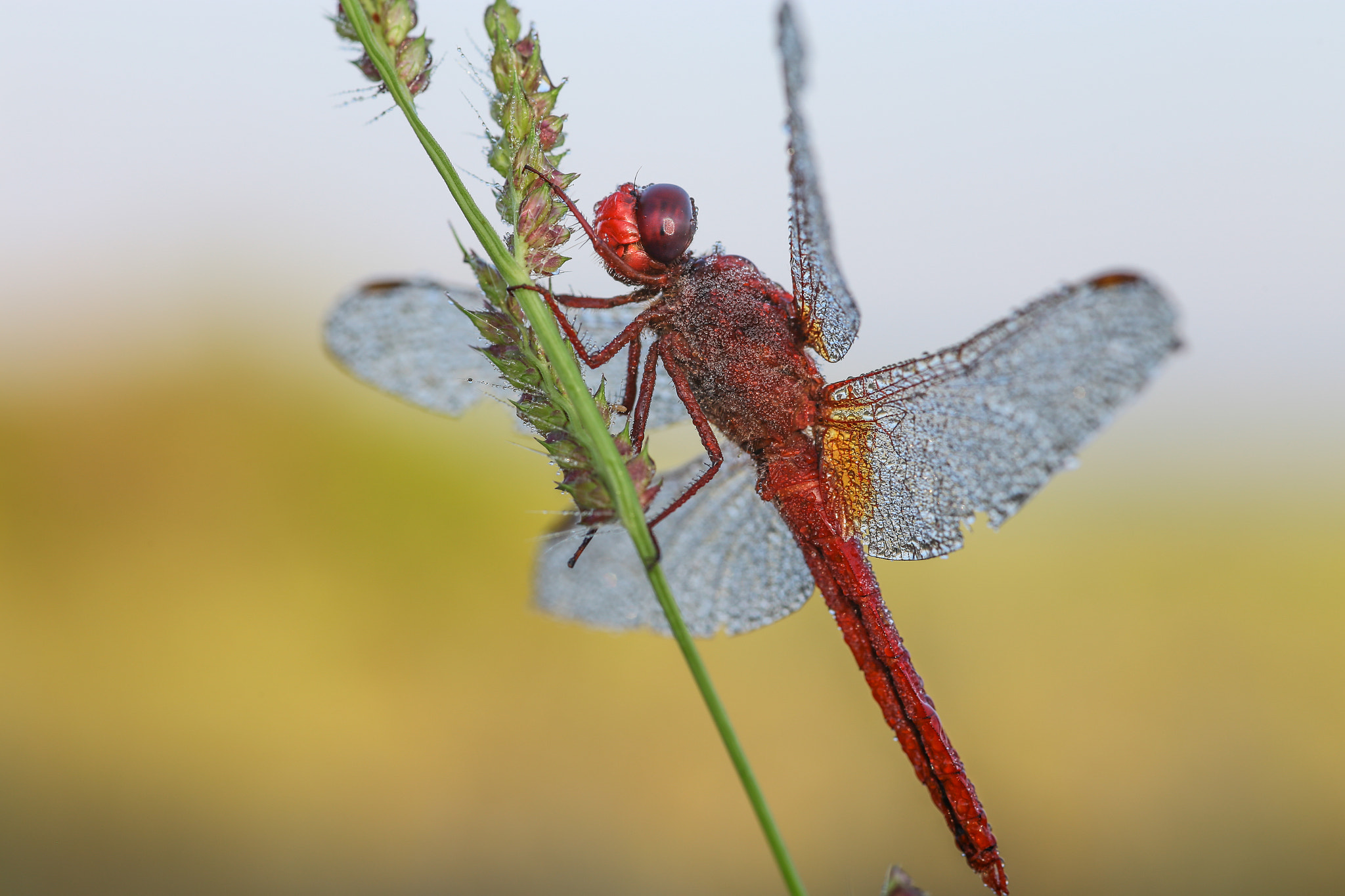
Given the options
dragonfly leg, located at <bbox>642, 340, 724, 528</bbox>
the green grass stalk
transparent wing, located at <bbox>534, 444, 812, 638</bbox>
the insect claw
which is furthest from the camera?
transparent wing, located at <bbox>534, 444, 812, 638</bbox>

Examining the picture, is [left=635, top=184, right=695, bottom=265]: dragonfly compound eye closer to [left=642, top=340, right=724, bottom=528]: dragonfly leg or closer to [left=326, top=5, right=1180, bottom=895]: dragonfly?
[left=326, top=5, right=1180, bottom=895]: dragonfly

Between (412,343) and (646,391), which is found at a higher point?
(412,343)

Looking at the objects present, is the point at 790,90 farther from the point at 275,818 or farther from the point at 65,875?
the point at 65,875

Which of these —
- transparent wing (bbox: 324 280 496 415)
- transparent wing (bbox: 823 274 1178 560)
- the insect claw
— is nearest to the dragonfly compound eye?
transparent wing (bbox: 823 274 1178 560)

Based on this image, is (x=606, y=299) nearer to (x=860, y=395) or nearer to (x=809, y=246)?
(x=809, y=246)

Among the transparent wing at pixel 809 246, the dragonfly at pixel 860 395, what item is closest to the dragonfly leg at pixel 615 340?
the dragonfly at pixel 860 395

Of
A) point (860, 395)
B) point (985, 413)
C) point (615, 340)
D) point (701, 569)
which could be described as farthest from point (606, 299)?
point (701, 569)
